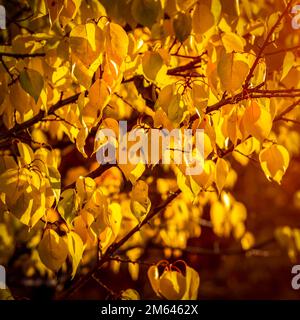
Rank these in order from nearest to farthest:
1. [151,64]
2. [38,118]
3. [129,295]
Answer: [151,64] < [129,295] < [38,118]


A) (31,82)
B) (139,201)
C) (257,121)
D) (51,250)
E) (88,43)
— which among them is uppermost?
(88,43)

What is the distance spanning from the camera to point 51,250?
6.82 ft

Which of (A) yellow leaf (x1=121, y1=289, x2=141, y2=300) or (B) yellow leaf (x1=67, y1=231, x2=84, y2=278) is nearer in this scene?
(B) yellow leaf (x1=67, y1=231, x2=84, y2=278)

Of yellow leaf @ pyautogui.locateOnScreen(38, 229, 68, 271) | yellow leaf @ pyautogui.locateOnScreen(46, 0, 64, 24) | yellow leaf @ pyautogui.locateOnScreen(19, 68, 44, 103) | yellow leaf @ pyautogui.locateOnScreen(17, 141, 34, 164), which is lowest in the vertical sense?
yellow leaf @ pyautogui.locateOnScreen(38, 229, 68, 271)

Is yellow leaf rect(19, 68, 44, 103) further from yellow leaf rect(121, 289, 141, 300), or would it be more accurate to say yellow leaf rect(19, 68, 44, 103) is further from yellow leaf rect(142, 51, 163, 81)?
yellow leaf rect(121, 289, 141, 300)

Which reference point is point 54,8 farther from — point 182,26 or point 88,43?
point 182,26

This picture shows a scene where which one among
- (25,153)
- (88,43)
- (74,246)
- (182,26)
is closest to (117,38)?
(88,43)

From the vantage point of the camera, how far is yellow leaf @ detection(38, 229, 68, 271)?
2.07 meters

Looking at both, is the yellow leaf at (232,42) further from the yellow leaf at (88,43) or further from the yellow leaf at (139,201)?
the yellow leaf at (139,201)

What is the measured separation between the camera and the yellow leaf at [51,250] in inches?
81.5

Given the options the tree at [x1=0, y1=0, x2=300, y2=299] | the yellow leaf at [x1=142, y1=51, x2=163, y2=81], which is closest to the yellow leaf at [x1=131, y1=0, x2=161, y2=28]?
the tree at [x1=0, y1=0, x2=300, y2=299]

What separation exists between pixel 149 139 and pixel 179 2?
0.50 m

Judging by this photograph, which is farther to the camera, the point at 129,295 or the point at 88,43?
the point at 129,295

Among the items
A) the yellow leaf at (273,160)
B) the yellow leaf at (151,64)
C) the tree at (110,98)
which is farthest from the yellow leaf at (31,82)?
the yellow leaf at (273,160)
